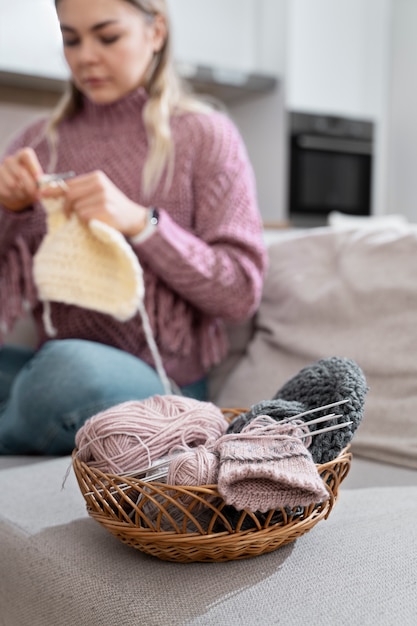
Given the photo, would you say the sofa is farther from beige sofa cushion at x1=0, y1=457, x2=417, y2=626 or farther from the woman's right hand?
the woman's right hand

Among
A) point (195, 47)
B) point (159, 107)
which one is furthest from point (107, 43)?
point (195, 47)

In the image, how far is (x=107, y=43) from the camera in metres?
1.04

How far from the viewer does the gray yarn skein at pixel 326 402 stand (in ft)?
1.94

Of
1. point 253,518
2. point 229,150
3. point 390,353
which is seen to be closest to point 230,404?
point 390,353

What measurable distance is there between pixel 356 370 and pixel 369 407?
346mm

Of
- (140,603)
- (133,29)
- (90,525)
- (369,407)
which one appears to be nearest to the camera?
(140,603)

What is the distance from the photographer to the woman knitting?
0.98 meters

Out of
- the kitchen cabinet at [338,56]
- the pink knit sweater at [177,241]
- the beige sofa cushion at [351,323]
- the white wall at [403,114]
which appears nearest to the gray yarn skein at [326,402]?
the beige sofa cushion at [351,323]

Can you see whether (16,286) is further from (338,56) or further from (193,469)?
(338,56)

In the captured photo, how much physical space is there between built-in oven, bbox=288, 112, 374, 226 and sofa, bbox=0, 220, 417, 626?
165 centimetres

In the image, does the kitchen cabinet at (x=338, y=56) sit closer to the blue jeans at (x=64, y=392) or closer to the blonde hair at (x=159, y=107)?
the blonde hair at (x=159, y=107)

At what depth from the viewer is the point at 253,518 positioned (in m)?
0.54

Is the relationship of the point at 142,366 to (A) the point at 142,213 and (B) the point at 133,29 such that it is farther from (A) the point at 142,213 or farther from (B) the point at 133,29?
(B) the point at 133,29

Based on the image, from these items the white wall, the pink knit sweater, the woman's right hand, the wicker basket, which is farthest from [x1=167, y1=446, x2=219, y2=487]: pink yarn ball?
the white wall
